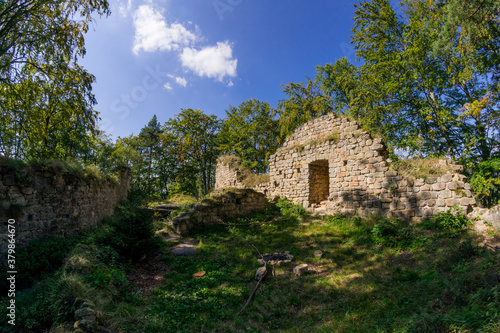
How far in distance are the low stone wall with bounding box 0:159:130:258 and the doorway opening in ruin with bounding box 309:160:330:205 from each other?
8366 mm

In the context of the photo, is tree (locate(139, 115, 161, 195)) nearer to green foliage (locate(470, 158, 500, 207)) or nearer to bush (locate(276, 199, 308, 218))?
bush (locate(276, 199, 308, 218))

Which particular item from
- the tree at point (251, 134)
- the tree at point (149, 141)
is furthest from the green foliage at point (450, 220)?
the tree at point (149, 141)

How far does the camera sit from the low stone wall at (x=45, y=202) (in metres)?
4.82

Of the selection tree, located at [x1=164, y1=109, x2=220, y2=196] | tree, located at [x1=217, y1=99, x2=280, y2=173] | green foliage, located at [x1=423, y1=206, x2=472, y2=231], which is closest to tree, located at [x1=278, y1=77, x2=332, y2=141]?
tree, located at [x1=217, y1=99, x2=280, y2=173]

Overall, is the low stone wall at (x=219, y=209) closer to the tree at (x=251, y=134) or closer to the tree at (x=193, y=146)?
the tree at (x=251, y=134)

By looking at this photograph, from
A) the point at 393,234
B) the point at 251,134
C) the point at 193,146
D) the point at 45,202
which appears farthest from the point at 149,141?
the point at 393,234

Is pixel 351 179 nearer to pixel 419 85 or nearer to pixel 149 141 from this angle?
pixel 419 85

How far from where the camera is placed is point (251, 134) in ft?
66.0

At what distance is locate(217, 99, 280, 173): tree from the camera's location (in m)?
18.5

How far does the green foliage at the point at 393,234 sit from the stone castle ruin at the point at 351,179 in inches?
27.5

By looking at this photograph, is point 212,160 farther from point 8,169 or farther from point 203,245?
point 8,169

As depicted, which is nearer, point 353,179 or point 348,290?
point 348,290

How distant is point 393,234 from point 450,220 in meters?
1.32

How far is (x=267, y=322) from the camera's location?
11.6 ft
